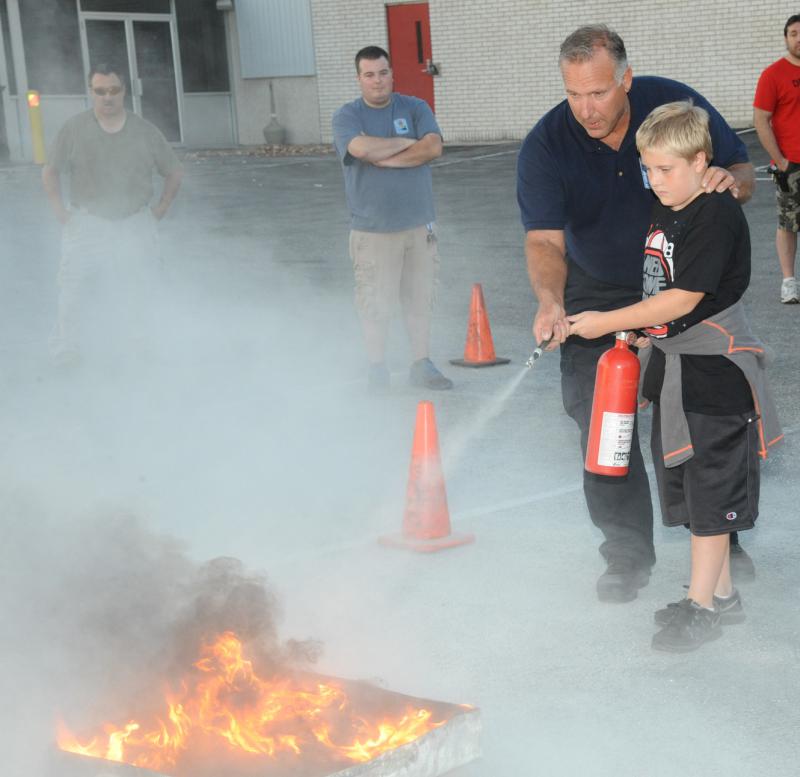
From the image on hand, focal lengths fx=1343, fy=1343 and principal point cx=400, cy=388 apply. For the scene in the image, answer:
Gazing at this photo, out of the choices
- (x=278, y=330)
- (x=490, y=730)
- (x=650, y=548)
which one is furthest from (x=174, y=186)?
(x=490, y=730)

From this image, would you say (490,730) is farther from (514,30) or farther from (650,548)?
(514,30)

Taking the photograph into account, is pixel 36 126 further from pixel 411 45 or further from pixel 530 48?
pixel 530 48

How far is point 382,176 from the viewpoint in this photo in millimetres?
7867

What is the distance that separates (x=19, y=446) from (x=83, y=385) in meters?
1.46

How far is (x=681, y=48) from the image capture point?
24781 millimetres

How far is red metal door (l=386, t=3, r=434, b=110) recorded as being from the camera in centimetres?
2798

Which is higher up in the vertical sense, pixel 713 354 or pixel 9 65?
pixel 9 65

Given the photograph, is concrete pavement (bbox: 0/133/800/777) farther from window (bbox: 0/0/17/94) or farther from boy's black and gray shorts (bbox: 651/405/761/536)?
window (bbox: 0/0/17/94)

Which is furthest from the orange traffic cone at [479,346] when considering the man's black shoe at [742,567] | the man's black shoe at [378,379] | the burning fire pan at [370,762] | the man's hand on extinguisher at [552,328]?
the burning fire pan at [370,762]

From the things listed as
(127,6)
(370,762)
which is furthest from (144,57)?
(370,762)

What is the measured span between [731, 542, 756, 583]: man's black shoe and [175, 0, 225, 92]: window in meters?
27.4

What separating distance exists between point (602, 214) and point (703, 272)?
0.68 meters

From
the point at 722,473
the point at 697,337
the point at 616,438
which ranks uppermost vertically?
the point at 697,337

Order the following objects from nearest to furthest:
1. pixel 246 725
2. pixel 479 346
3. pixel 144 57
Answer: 1. pixel 246 725
2. pixel 479 346
3. pixel 144 57
